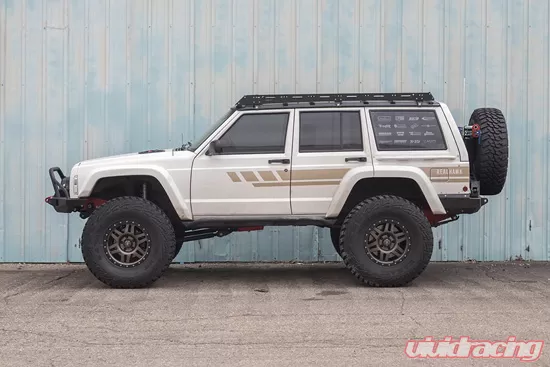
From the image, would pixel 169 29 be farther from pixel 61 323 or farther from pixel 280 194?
pixel 61 323

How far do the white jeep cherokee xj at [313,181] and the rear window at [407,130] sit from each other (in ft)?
0.04

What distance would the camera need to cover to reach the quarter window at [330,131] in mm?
8781

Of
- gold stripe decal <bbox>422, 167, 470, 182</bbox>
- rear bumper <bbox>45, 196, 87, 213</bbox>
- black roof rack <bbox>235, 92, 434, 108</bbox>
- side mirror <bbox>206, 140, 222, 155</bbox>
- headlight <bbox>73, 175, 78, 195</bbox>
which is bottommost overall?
rear bumper <bbox>45, 196, 87, 213</bbox>

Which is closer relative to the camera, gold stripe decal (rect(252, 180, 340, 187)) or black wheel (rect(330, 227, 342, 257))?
gold stripe decal (rect(252, 180, 340, 187))

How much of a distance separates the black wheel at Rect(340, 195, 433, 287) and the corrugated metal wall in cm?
242

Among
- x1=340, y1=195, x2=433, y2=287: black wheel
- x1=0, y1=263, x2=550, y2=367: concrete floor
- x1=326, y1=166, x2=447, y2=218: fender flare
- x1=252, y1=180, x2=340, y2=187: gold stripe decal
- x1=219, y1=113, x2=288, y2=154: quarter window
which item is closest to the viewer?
x1=0, y1=263, x2=550, y2=367: concrete floor

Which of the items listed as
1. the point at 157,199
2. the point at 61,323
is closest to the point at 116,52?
the point at 157,199

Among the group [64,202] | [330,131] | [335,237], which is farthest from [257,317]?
[64,202]

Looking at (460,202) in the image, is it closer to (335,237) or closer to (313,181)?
(313,181)

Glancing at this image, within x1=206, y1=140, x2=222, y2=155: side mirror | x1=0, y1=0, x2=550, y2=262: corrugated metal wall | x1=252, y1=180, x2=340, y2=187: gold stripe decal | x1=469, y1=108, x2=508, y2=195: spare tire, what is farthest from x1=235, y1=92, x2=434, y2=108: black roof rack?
x1=0, y1=0, x2=550, y2=262: corrugated metal wall

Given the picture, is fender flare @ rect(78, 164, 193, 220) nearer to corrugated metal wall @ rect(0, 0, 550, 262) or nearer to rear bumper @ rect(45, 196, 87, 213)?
rear bumper @ rect(45, 196, 87, 213)

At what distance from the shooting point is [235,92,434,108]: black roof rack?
8922 millimetres

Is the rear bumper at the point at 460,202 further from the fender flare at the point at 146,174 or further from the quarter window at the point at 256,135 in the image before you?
the fender flare at the point at 146,174

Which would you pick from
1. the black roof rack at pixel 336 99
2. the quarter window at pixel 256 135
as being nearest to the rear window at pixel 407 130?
A: the black roof rack at pixel 336 99
